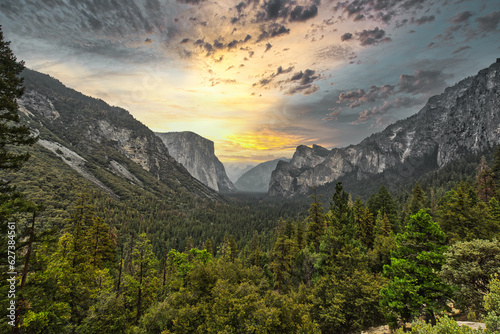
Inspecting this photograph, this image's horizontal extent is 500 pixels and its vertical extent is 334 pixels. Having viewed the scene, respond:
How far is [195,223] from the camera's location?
14412 centimetres

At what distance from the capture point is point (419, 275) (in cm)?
1616

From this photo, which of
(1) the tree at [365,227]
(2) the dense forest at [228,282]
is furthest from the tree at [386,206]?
(2) the dense forest at [228,282]

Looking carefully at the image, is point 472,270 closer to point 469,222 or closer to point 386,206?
point 469,222

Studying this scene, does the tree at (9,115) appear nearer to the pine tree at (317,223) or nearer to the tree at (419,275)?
the tree at (419,275)

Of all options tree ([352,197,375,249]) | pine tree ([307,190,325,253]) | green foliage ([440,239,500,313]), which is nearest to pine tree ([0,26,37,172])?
green foliage ([440,239,500,313])

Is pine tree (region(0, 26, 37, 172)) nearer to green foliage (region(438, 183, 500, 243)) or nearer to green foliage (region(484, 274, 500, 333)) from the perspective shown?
green foliage (region(484, 274, 500, 333))

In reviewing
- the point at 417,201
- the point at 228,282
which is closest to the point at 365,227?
the point at 417,201

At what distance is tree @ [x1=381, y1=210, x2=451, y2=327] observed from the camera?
1548 centimetres

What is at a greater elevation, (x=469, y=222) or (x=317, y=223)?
(x=469, y=222)

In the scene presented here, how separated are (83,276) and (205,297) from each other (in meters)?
12.6

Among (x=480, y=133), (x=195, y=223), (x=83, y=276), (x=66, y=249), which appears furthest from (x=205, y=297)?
(x=480, y=133)

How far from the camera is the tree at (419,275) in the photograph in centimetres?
1548

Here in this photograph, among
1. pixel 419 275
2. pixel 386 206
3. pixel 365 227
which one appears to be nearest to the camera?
pixel 419 275

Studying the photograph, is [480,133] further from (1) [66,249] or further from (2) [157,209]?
(2) [157,209]
